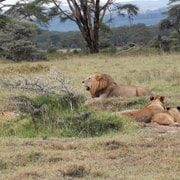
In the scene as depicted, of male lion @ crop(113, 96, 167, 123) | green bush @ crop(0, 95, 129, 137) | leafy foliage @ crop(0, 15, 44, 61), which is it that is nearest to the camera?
green bush @ crop(0, 95, 129, 137)

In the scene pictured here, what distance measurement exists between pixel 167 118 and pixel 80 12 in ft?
67.2

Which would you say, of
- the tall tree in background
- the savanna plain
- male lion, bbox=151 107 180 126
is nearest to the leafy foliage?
the tall tree in background

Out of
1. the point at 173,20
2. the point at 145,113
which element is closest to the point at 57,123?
the point at 145,113

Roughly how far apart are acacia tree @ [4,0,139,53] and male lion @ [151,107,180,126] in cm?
1948

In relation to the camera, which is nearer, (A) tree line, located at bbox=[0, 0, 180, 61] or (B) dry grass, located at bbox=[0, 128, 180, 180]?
(B) dry grass, located at bbox=[0, 128, 180, 180]

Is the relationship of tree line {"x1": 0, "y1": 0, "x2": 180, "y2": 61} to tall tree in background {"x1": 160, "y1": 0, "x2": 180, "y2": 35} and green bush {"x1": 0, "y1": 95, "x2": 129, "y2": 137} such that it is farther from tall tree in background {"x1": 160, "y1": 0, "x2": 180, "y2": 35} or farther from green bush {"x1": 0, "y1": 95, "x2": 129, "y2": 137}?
green bush {"x1": 0, "y1": 95, "x2": 129, "y2": 137}

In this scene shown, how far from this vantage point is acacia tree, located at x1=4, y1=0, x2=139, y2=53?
90.1 feet

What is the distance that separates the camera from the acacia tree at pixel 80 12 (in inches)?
1081

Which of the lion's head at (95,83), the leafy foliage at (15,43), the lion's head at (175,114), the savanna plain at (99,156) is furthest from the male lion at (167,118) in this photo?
the leafy foliage at (15,43)

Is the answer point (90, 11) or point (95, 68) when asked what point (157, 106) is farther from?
point (90, 11)

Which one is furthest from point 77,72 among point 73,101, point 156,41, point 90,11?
point 156,41

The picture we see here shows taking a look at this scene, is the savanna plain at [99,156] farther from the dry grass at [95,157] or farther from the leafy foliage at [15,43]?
the leafy foliage at [15,43]

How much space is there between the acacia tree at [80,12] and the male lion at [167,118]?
1948cm

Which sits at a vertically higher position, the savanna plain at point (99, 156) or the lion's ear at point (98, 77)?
the lion's ear at point (98, 77)
